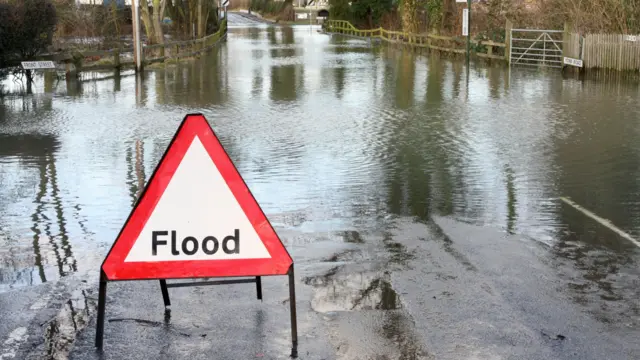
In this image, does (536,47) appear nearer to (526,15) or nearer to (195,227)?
(526,15)

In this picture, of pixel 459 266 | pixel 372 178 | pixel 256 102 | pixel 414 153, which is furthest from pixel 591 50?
pixel 459 266

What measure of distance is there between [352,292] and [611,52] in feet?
72.3

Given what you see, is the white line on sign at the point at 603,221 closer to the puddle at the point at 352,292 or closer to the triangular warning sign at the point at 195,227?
the puddle at the point at 352,292

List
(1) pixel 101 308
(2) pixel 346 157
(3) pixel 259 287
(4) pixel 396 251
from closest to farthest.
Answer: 1. (1) pixel 101 308
2. (3) pixel 259 287
3. (4) pixel 396 251
4. (2) pixel 346 157

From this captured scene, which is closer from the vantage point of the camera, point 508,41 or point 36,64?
point 36,64

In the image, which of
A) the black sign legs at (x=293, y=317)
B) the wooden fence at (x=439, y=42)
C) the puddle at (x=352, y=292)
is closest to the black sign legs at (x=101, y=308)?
the black sign legs at (x=293, y=317)

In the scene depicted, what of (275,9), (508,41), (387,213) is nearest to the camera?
(387,213)

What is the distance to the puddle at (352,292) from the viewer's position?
6.17 meters

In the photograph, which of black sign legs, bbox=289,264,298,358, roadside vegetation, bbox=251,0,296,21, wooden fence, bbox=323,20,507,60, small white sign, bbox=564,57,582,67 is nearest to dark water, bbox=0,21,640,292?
black sign legs, bbox=289,264,298,358

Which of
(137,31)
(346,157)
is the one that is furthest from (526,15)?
(346,157)

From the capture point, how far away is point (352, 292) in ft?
21.3

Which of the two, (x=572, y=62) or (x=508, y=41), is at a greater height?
(x=508, y=41)

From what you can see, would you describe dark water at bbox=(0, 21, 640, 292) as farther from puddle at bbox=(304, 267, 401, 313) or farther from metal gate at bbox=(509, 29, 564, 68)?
metal gate at bbox=(509, 29, 564, 68)

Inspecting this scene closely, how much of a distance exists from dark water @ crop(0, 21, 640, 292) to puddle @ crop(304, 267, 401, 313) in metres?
1.61
